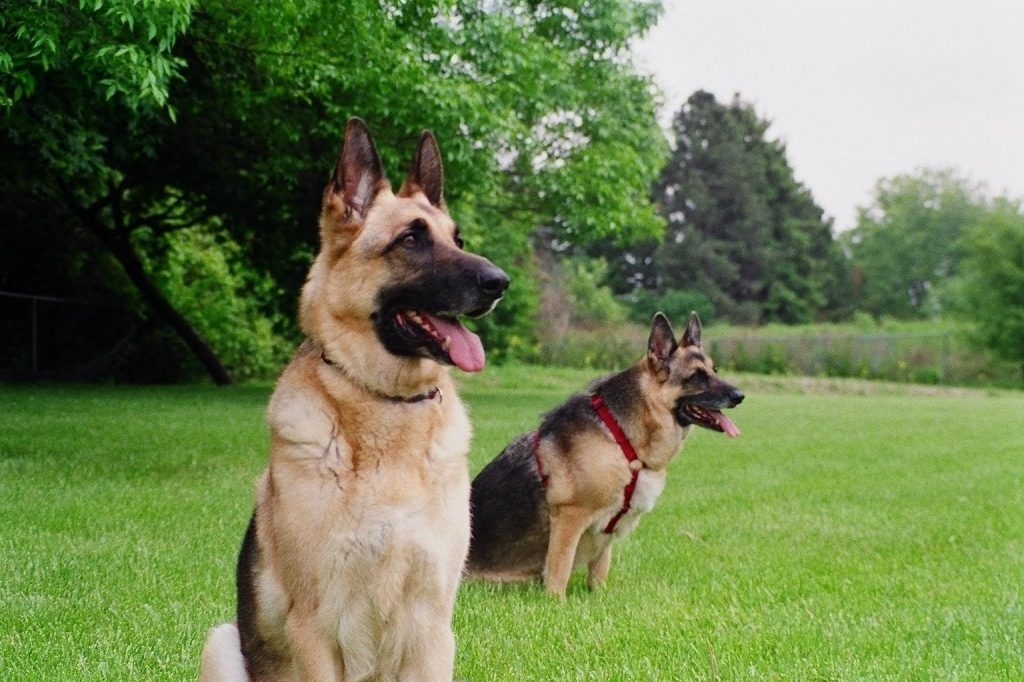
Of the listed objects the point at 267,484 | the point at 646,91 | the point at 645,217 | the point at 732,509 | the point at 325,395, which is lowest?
the point at 732,509

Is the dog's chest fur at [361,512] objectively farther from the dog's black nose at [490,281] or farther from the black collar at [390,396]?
the dog's black nose at [490,281]

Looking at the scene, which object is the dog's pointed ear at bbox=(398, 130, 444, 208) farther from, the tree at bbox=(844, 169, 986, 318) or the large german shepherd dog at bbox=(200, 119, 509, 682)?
the tree at bbox=(844, 169, 986, 318)

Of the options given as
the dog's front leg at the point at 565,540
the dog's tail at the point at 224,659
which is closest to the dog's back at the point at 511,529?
the dog's front leg at the point at 565,540

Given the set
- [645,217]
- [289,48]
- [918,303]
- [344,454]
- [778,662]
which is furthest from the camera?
[918,303]

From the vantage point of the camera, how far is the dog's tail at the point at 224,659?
3.11 metres

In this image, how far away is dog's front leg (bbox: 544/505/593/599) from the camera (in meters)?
5.75

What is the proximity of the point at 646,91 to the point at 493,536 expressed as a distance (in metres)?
17.8

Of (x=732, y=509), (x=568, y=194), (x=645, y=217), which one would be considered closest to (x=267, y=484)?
(x=732, y=509)

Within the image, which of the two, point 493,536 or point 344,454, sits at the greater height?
point 344,454

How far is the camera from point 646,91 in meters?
22.0

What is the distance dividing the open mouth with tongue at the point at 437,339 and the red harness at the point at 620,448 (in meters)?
2.90

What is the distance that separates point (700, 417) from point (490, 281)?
3.54 meters

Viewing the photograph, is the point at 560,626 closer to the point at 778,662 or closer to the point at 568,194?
the point at 778,662

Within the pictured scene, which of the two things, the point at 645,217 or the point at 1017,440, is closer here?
the point at 1017,440
